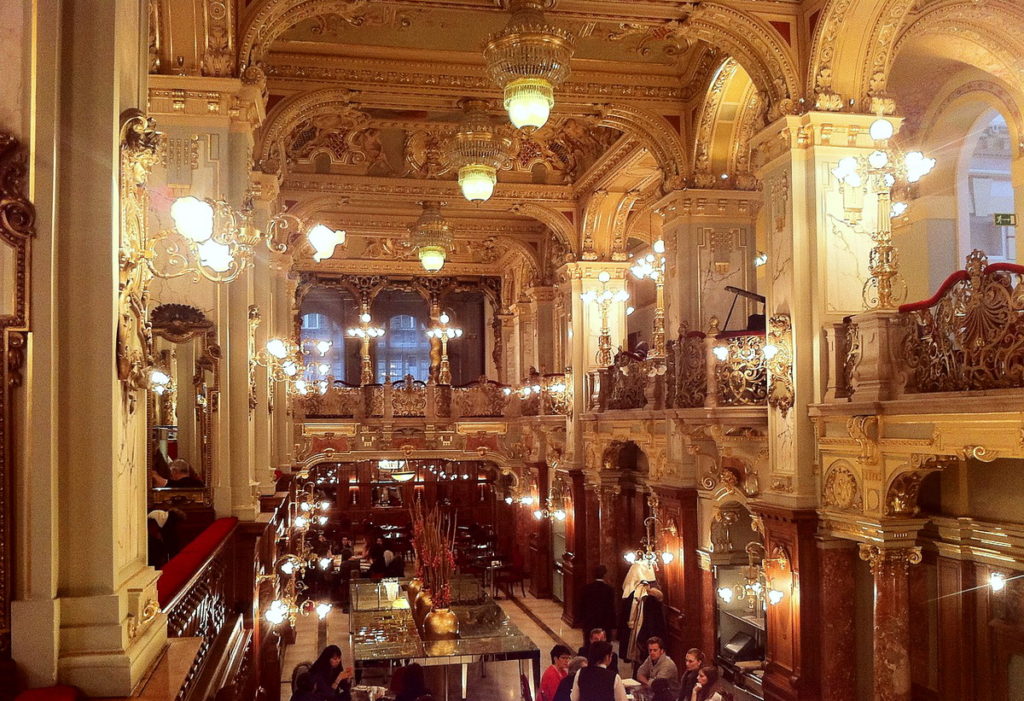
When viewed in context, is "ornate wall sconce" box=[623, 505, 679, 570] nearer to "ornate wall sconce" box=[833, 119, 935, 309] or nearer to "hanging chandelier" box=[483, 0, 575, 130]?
"ornate wall sconce" box=[833, 119, 935, 309]

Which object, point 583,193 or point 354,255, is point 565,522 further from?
point 354,255

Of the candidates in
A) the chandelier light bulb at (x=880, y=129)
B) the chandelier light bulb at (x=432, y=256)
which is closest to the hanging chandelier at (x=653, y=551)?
the chandelier light bulb at (x=432, y=256)

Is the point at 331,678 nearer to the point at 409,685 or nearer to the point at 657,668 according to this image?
the point at 409,685

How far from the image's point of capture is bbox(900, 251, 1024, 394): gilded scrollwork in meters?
6.10

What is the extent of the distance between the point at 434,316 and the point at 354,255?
2.42 meters

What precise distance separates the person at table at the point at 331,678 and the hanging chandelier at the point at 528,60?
5022 millimetres

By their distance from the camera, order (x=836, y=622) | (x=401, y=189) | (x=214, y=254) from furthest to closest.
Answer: (x=401, y=189)
(x=836, y=622)
(x=214, y=254)

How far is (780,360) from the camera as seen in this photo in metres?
8.95

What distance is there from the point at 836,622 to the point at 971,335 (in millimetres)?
3316

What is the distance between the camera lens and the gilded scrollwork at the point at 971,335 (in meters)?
6.10

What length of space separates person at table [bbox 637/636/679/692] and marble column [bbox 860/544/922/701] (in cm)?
232

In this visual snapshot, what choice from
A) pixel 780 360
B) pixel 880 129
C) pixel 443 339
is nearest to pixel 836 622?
pixel 780 360

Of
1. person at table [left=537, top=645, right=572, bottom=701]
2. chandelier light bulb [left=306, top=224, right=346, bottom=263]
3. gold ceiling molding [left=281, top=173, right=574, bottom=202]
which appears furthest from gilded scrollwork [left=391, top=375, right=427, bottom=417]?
chandelier light bulb [left=306, top=224, right=346, bottom=263]

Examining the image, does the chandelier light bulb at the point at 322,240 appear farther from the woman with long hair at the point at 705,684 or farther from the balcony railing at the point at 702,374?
the balcony railing at the point at 702,374
